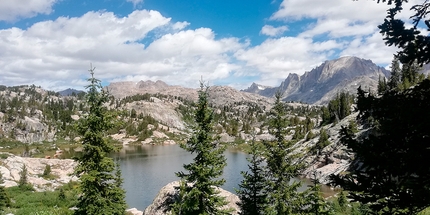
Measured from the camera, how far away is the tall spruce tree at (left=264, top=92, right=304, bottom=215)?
20141 millimetres

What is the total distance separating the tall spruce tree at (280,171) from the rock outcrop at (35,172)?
2952cm

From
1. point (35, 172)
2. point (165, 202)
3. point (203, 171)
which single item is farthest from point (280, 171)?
point (35, 172)

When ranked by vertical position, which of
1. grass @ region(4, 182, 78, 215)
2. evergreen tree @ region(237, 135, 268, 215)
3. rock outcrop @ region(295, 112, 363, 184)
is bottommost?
rock outcrop @ region(295, 112, 363, 184)

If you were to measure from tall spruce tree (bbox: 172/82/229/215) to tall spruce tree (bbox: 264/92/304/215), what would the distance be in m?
3.44

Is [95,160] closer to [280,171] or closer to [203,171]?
[203,171]

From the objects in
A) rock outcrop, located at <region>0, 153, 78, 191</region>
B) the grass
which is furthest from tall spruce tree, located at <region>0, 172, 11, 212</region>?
rock outcrop, located at <region>0, 153, 78, 191</region>

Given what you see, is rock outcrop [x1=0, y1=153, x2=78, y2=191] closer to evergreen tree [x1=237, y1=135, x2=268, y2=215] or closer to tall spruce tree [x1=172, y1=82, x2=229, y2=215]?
tall spruce tree [x1=172, y1=82, x2=229, y2=215]

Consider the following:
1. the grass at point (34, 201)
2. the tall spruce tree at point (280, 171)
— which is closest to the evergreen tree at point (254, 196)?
the tall spruce tree at point (280, 171)

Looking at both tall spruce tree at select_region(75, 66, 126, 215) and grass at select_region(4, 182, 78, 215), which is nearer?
tall spruce tree at select_region(75, 66, 126, 215)

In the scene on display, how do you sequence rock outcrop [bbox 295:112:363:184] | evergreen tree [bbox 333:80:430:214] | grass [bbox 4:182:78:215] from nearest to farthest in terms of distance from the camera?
evergreen tree [bbox 333:80:430:214]
grass [bbox 4:182:78:215]
rock outcrop [bbox 295:112:363:184]

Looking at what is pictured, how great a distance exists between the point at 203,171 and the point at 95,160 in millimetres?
7247

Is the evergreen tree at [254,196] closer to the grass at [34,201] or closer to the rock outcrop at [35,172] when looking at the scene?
the grass at [34,201]

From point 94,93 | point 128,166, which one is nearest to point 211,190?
point 94,93

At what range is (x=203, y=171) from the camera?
786 inches
